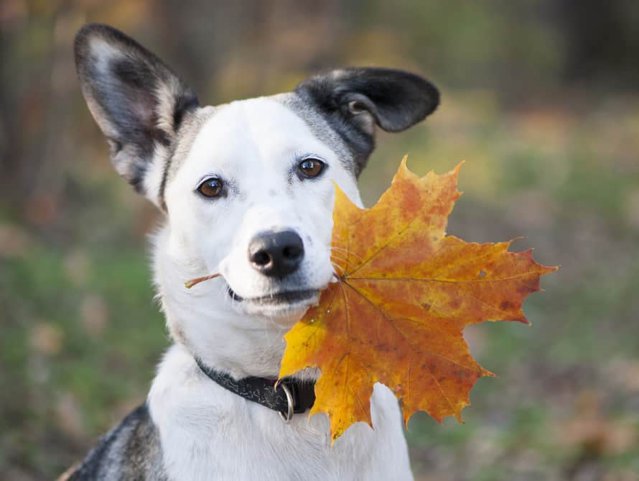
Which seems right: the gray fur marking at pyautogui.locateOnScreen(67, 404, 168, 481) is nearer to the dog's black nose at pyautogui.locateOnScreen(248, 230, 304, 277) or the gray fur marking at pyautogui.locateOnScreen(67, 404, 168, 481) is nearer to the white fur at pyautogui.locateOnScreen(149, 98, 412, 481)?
the white fur at pyautogui.locateOnScreen(149, 98, 412, 481)

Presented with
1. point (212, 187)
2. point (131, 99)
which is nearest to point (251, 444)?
point (212, 187)

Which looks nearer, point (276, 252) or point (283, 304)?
point (276, 252)

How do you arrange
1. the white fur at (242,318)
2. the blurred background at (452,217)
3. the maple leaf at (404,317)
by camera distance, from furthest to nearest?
the blurred background at (452,217) → the white fur at (242,318) → the maple leaf at (404,317)

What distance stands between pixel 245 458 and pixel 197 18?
34.2 ft

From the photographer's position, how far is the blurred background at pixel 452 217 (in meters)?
5.67

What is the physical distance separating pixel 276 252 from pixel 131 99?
1.40m

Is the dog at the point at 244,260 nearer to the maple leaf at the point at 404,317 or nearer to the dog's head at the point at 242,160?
the dog's head at the point at 242,160

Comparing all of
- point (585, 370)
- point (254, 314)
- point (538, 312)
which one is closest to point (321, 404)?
point (254, 314)

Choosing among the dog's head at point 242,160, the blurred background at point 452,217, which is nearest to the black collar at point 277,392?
the dog's head at point 242,160

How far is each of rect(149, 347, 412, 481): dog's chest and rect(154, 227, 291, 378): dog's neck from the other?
12cm

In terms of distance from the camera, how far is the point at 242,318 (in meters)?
3.29

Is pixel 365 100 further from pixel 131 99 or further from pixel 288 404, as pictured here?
pixel 288 404

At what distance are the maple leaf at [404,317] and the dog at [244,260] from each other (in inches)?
6.5

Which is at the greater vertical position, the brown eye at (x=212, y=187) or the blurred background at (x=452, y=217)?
the brown eye at (x=212, y=187)
